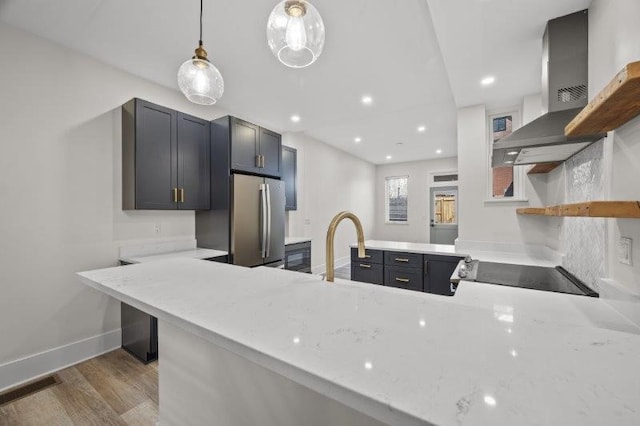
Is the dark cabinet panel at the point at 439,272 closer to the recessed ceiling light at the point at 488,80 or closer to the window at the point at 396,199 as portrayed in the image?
the recessed ceiling light at the point at 488,80

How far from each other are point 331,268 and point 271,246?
2.40 m

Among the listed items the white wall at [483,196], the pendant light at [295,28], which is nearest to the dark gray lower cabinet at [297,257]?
the white wall at [483,196]

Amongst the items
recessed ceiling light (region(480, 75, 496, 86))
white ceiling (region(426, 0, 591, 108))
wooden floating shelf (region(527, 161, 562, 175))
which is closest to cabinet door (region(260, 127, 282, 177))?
white ceiling (region(426, 0, 591, 108))

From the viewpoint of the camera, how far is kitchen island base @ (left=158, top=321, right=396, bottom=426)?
78 cm

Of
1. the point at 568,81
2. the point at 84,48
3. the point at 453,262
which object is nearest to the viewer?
the point at 568,81

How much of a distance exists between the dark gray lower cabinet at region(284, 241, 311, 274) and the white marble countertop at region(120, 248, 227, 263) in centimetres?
110

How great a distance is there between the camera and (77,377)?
88.0 inches

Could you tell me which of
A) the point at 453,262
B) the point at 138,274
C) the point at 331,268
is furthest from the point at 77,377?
the point at 453,262

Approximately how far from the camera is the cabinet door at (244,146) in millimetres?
3093

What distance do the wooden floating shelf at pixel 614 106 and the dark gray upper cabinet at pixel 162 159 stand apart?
3.17 m

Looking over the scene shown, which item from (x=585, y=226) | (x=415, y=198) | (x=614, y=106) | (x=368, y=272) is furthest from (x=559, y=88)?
(x=415, y=198)

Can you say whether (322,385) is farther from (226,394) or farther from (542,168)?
Answer: (542,168)

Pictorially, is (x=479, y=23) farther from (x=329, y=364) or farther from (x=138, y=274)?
(x=138, y=274)

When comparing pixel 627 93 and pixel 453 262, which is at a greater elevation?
pixel 627 93
